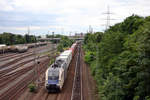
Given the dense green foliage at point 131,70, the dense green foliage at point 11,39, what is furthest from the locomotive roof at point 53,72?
the dense green foliage at point 11,39

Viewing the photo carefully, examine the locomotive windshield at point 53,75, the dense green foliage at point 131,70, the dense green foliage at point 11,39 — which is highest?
the dense green foliage at point 11,39

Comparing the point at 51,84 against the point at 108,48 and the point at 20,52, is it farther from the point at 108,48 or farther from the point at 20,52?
the point at 20,52

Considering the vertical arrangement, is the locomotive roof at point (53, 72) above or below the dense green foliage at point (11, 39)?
below

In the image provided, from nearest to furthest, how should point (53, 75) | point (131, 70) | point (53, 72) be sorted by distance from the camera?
point (131, 70)
point (53, 75)
point (53, 72)

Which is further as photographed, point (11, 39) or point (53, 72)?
point (11, 39)

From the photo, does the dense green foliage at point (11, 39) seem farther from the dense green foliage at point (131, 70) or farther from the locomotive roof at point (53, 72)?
the dense green foliage at point (131, 70)

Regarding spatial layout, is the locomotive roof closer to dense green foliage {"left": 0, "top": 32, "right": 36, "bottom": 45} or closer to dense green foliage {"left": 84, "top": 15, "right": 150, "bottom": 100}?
dense green foliage {"left": 84, "top": 15, "right": 150, "bottom": 100}

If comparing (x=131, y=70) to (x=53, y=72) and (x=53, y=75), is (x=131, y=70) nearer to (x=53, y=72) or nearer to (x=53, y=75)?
(x=53, y=75)

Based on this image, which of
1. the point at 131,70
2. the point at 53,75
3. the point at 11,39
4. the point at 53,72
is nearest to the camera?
the point at 131,70

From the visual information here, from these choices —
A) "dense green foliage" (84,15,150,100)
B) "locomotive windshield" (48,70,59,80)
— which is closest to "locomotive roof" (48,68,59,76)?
"locomotive windshield" (48,70,59,80)

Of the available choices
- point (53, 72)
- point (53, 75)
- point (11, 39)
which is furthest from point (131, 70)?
point (11, 39)

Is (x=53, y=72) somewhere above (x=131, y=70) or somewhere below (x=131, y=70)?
below

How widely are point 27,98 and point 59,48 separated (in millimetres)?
48273

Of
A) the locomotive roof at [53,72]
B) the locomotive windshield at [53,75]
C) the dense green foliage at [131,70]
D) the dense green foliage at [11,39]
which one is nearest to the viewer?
the dense green foliage at [131,70]
